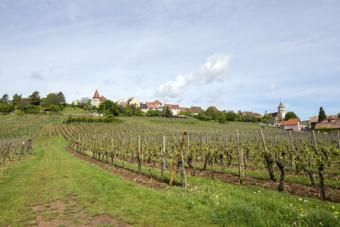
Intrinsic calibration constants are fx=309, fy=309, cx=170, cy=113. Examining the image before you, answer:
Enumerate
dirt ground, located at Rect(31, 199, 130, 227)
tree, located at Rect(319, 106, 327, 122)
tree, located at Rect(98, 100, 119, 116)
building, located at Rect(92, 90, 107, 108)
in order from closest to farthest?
1. dirt ground, located at Rect(31, 199, 130, 227)
2. tree, located at Rect(319, 106, 327, 122)
3. tree, located at Rect(98, 100, 119, 116)
4. building, located at Rect(92, 90, 107, 108)

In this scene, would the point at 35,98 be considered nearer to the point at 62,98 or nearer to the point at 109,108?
the point at 62,98

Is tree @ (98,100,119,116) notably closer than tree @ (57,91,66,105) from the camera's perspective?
Yes

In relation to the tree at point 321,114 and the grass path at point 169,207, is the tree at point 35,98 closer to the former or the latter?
the tree at point 321,114

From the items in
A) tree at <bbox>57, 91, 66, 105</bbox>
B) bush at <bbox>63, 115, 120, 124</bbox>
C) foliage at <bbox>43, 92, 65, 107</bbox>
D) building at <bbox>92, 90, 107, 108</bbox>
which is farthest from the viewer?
building at <bbox>92, 90, 107, 108</bbox>

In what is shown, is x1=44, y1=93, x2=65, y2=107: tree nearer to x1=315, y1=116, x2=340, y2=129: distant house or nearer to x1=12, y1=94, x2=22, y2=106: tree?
x1=12, y1=94, x2=22, y2=106: tree

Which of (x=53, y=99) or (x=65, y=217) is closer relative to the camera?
(x=65, y=217)

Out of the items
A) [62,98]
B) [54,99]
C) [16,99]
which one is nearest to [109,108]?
[54,99]

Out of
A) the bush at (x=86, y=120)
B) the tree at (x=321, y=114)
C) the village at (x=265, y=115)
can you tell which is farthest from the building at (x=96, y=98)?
the tree at (x=321, y=114)

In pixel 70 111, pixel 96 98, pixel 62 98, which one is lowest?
pixel 70 111

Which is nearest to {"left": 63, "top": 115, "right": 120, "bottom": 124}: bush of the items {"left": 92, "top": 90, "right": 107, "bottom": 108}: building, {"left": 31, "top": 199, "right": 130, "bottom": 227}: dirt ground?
{"left": 31, "top": 199, "right": 130, "bottom": 227}: dirt ground

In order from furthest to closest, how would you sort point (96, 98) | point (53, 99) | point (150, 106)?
point (150, 106)
point (96, 98)
point (53, 99)

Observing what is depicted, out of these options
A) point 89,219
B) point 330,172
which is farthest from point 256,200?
point 330,172

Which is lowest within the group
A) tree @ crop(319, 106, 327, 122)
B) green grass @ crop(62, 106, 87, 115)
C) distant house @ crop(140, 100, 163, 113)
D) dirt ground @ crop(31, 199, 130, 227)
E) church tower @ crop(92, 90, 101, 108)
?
dirt ground @ crop(31, 199, 130, 227)

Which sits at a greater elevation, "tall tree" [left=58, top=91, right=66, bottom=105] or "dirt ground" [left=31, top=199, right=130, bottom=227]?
"tall tree" [left=58, top=91, right=66, bottom=105]
